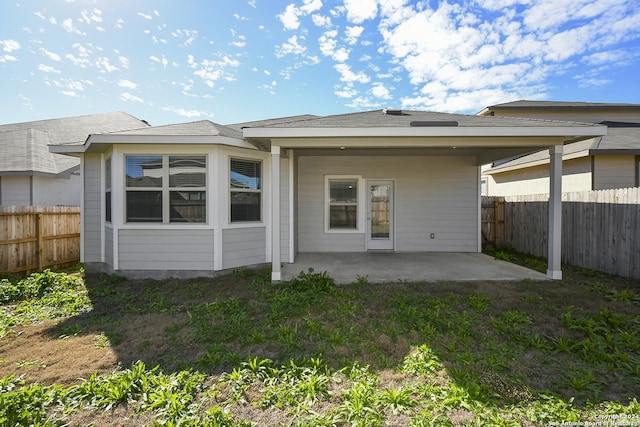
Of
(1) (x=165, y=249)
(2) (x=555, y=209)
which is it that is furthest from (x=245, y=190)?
(2) (x=555, y=209)

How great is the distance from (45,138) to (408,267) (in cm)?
1456

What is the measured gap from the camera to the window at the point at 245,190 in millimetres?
6086

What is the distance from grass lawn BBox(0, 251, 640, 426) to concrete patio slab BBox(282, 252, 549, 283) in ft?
1.74

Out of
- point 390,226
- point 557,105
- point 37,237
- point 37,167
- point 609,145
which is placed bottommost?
point 37,237

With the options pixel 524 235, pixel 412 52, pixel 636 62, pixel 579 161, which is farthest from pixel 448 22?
pixel 636 62

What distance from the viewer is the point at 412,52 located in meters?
9.41

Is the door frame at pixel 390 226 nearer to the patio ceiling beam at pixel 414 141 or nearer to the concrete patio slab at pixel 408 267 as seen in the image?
the concrete patio slab at pixel 408 267

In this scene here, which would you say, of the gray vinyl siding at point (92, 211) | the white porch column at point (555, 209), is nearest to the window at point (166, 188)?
the gray vinyl siding at point (92, 211)

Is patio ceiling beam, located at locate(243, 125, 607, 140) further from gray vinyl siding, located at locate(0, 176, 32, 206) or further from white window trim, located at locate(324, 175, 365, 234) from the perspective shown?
gray vinyl siding, located at locate(0, 176, 32, 206)

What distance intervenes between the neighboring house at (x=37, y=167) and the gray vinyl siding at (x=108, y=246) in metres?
4.37

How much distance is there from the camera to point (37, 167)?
31.2 feet

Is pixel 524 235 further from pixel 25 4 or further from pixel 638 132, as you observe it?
pixel 25 4

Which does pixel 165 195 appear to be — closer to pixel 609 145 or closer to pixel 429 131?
pixel 429 131

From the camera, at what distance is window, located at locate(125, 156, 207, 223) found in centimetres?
579
